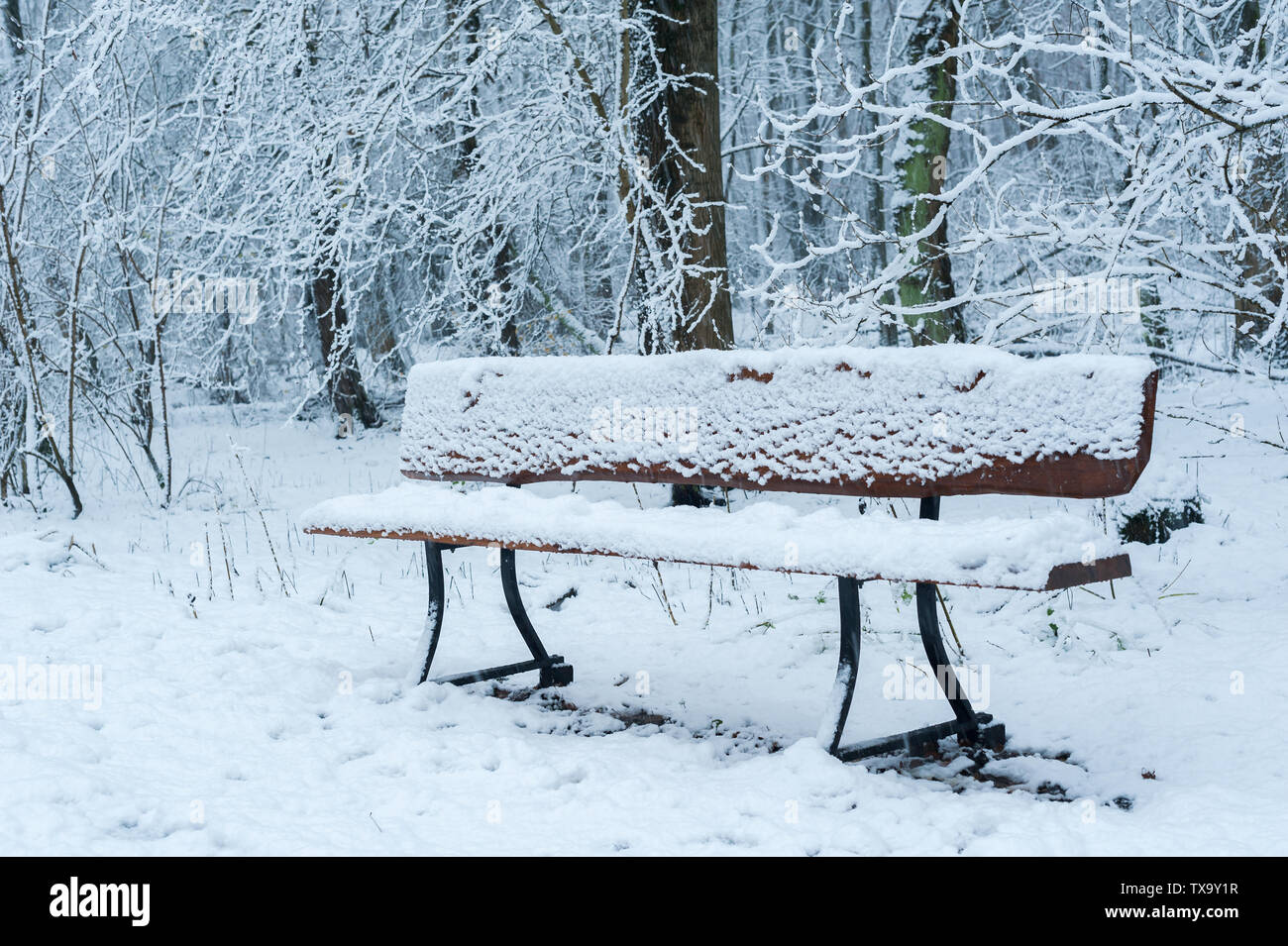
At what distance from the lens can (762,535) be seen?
2801mm

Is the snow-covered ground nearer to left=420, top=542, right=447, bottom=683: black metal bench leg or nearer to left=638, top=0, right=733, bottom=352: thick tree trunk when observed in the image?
left=420, top=542, right=447, bottom=683: black metal bench leg

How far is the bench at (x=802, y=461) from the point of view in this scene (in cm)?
262

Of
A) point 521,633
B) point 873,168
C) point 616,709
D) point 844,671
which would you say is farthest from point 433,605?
point 873,168

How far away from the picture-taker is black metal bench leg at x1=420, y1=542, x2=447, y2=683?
366cm

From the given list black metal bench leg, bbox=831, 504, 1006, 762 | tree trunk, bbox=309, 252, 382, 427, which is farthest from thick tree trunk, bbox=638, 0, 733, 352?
tree trunk, bbox=309, 252, 382, 427

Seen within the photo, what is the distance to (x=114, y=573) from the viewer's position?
500 cm

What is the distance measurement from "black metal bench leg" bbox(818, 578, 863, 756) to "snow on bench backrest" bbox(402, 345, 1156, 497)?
0.33 m

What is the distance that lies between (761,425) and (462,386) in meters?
1.12

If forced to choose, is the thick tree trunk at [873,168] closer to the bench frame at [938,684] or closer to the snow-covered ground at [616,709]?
the snow-covered ground at [616,709]

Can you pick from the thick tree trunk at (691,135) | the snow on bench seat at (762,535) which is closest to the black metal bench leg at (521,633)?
the snow on bench seat at (762,535)

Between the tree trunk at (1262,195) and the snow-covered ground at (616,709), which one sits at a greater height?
the tree trunk at (1262,195)

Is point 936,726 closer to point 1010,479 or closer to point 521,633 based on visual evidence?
point 1010,479

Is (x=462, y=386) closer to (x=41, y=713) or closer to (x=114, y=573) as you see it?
(x=41, y=713)
